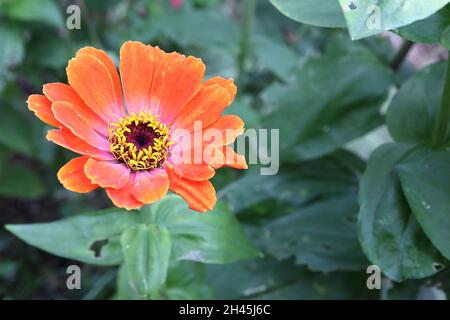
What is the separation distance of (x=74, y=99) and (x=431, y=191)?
471 mm

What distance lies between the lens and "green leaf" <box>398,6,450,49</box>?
2.38 feet

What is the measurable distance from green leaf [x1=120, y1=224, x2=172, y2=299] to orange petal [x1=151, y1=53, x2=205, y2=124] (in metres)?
0.15

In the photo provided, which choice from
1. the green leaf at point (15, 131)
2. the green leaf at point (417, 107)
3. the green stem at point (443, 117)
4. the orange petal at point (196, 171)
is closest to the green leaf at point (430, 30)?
the green stem at point (443, 117)

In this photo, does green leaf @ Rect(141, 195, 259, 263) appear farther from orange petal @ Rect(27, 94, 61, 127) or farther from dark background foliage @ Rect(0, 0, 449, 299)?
orange petal @ Rect(27, 94, 61, 127)

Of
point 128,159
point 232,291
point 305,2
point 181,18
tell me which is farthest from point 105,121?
point 181,18

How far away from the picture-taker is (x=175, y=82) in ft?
2.43

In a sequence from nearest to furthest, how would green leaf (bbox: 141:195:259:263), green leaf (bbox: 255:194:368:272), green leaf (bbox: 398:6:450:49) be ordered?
green leaf (bbox: 398:6:450:49) → green leaf (bbox: 141:195:259:263) → green leaf (bbox: 255:194:368:272)

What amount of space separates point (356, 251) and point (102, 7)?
3.04ft

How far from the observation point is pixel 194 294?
936 millimetres

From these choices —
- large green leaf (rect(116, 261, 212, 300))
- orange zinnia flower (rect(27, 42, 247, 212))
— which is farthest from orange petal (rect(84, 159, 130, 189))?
large green leaf (rect(116, 261, 212, 300))

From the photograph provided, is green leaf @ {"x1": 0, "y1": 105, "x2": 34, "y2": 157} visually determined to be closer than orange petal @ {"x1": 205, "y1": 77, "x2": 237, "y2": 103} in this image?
No

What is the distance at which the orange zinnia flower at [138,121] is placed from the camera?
0.66 metres

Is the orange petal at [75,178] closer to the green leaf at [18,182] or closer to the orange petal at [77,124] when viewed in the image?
the orange petal at [77,124]
